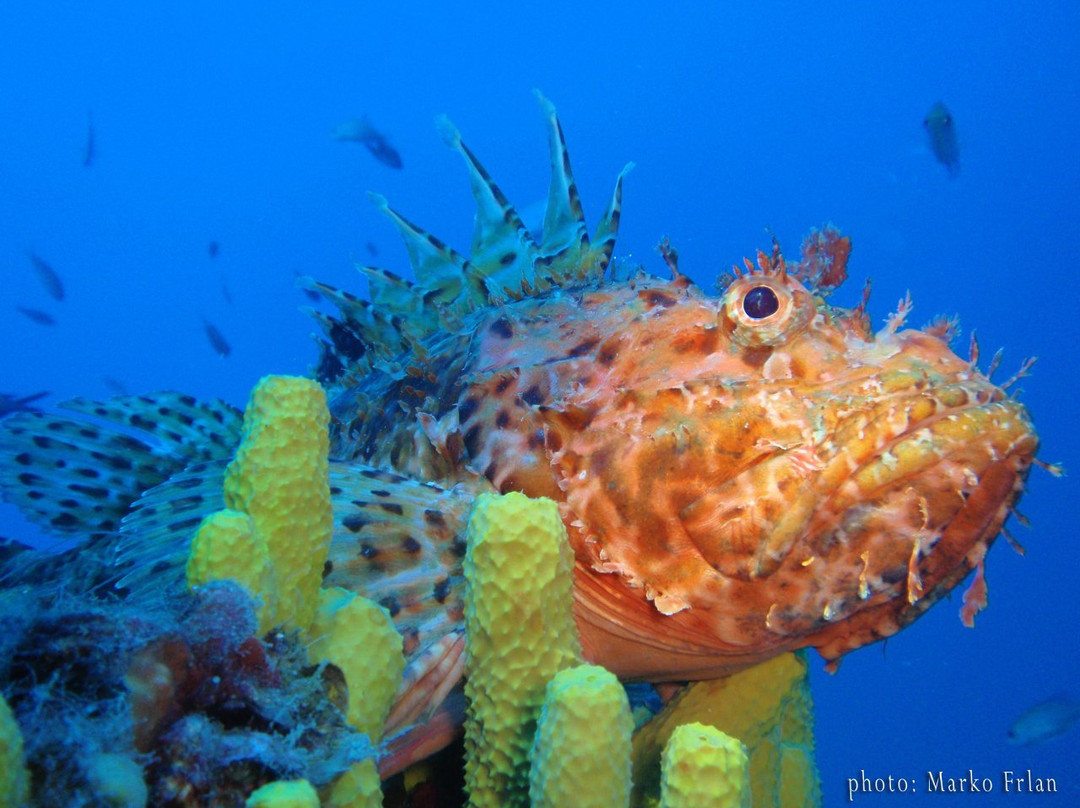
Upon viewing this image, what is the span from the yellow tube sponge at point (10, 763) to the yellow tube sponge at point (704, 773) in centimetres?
125

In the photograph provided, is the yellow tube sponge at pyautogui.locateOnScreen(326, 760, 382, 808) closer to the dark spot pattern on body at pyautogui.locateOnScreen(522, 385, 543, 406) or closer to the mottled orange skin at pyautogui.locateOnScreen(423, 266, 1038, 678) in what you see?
the mottled orange skin at pyautogui.locateOnScreen(423, 266, 1038, 678)

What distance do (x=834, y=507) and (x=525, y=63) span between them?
12837cm

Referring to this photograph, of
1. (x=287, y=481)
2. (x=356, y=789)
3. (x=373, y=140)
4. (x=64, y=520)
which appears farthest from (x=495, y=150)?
(x=356, y=789)

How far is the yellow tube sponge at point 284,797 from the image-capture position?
4.21 ft

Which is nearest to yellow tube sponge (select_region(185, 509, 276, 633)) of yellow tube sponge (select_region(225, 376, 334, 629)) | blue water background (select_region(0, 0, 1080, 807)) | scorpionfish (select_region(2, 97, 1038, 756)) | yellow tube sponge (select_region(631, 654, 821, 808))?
yellow tube sponge (select_region(225, 376, 334, 629))

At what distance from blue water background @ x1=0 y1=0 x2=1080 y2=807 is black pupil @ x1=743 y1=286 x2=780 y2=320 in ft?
254

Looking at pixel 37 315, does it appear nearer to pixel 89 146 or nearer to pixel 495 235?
pixel 89 146

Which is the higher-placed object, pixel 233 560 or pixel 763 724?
pixel 763 724

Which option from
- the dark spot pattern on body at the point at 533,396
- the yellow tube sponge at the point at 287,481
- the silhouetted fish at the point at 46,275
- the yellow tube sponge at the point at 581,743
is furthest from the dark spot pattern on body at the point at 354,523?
the silhouetted fish at the point at 46,275

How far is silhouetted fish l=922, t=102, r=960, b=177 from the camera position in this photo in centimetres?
1310

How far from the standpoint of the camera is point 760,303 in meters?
2.65

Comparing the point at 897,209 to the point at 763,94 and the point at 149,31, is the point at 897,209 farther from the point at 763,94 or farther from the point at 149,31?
the point at 149,31

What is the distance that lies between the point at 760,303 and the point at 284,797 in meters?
2.18

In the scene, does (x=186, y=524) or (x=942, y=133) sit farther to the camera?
A: (x=942, y=133)
